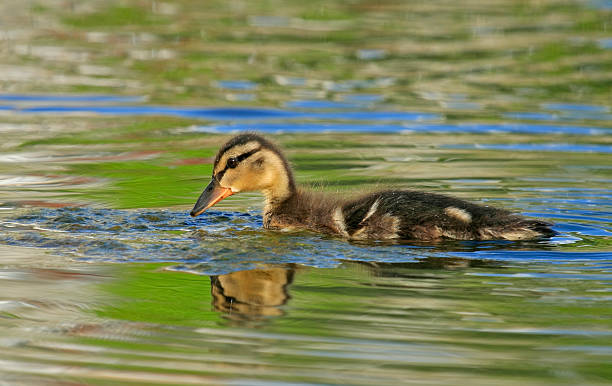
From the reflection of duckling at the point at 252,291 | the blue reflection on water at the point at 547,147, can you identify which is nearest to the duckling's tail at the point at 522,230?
the reflection of duckling at the point at 252,291

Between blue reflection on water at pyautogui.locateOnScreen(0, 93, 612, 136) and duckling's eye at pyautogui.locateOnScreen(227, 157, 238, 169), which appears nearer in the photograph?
duckling's eye at pyautogui.locateOnScreen(227, 157, 238, 169)

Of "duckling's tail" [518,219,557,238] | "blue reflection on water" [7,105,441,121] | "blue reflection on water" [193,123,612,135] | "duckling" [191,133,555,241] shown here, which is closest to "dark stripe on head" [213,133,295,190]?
"duckling" [191,133,555,241]

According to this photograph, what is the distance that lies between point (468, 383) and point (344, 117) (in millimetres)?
7546

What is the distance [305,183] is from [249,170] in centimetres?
111

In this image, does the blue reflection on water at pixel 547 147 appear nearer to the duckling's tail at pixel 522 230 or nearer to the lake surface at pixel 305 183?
the lake surface at pixel 305 183

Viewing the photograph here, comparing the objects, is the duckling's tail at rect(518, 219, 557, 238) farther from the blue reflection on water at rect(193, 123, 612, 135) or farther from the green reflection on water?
the blue reflection on water at rect(193, 123, 612, 135)

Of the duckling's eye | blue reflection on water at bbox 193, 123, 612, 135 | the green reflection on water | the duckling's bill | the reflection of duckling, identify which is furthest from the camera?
blue reflection on water at bbox 193, 123, 612, 135

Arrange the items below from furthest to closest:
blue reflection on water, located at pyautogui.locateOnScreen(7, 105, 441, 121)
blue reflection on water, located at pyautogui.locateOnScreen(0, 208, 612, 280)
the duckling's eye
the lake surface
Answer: blue reflection on water, located at pyautogui.locateOnScreen(7, 105, 441, 121), the duckling's eye, blue reflection on water, located at pyautogui.locateOnScreen(0, 208, 612, 280), the lake surface

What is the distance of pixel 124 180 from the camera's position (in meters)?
8.78

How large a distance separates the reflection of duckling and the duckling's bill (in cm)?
118

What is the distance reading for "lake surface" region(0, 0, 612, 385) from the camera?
4703 mm

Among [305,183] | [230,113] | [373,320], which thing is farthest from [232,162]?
[230,113]

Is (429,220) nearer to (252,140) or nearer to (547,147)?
(252,140)

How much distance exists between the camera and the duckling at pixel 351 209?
6.52 m
